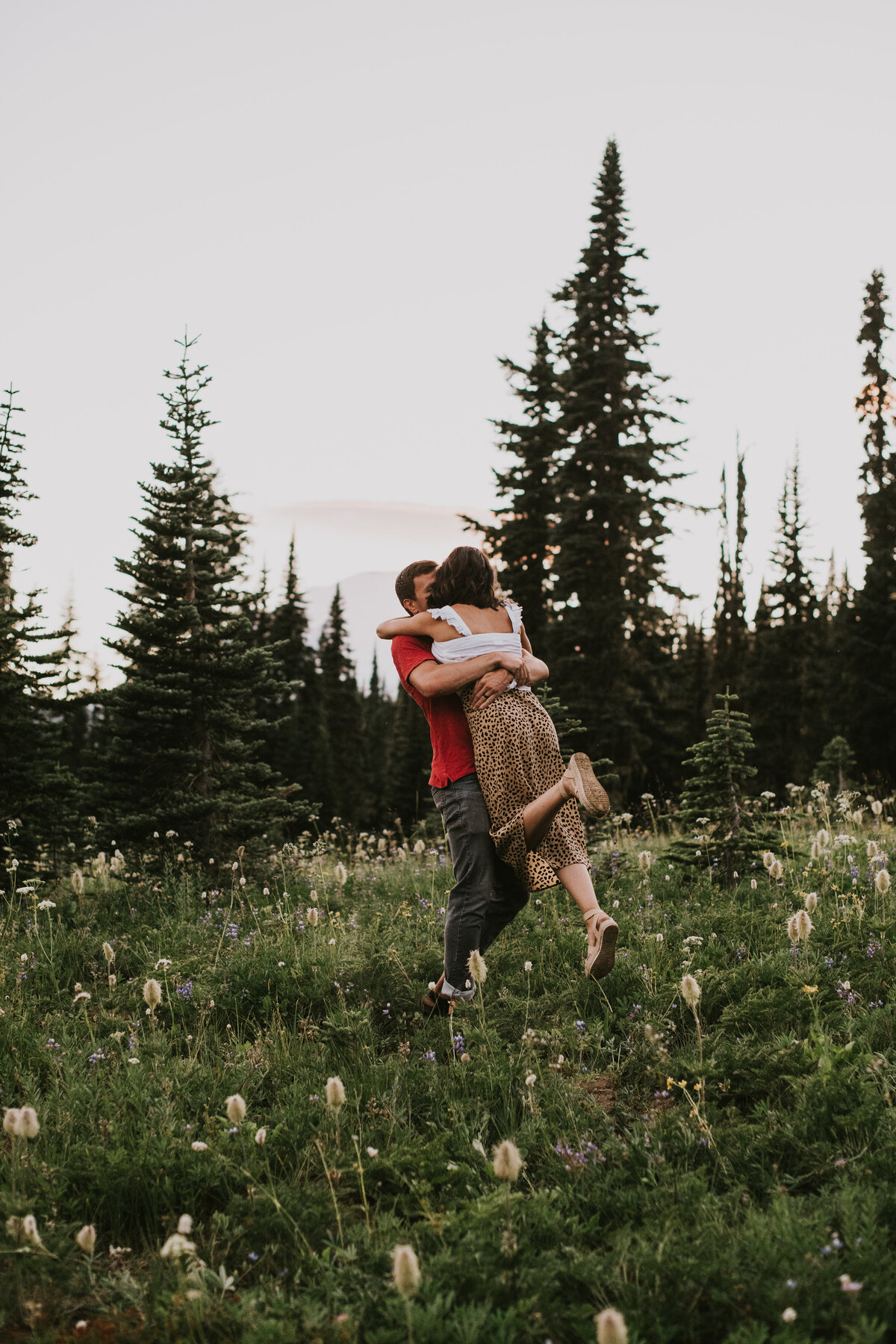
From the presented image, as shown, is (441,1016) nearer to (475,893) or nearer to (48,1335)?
(475,893)

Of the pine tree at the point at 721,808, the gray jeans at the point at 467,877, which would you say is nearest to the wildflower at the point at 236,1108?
the gray jeans at the point at 467,877

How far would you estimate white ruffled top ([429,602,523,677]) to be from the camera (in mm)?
4211

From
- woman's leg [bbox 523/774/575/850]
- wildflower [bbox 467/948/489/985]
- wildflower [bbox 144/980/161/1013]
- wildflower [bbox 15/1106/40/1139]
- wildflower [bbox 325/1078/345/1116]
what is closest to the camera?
wildflower [bbox 15/1106/40/1139]

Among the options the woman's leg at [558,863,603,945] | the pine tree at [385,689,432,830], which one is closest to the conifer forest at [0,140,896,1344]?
the woman's leg at [558,863,603,945]

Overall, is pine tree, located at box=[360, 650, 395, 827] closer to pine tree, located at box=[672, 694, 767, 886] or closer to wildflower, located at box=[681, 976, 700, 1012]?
pine tree, located at box=[672, 694, 767, 886]

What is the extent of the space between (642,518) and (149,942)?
21458mm

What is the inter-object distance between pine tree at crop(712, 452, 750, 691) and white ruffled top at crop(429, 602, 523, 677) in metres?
32.3

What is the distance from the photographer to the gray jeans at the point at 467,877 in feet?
13.5

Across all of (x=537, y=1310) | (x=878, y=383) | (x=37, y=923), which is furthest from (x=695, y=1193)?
(x=878, y=383)

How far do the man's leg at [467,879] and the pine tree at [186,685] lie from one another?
25.5ft

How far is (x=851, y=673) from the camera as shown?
1198 inches

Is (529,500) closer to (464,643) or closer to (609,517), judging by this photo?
(609,517)

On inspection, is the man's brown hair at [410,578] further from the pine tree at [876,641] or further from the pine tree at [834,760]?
the pine tree at [876,641]

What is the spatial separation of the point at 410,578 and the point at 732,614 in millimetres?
36191
